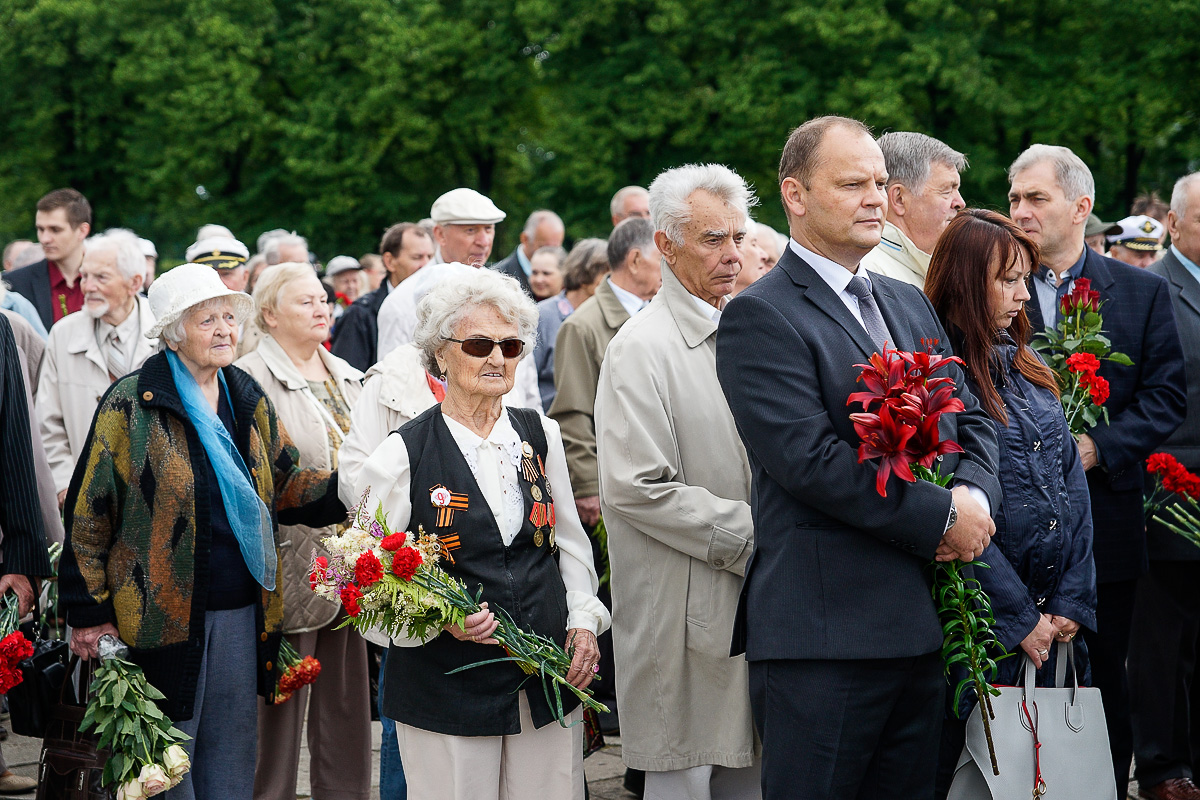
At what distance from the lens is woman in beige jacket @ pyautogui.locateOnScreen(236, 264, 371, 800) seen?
16.6 ft

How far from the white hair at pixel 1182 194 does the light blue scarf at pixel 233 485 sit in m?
4.33

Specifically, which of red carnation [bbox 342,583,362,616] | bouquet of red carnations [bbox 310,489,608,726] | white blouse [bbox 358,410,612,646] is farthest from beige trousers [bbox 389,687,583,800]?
red carnation [bbox 342,583,362,616]

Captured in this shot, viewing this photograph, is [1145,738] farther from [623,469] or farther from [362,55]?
[362,55]

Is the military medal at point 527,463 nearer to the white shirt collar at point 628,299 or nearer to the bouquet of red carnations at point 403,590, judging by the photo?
the bouquet of red carnations at point 403,590

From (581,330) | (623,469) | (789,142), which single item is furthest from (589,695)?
(581,330)

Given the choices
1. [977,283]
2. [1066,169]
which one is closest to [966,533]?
[977,283]

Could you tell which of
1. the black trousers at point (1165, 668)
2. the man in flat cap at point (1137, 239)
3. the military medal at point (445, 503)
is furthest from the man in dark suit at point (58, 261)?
the man in flat cap at point (1137, 239)

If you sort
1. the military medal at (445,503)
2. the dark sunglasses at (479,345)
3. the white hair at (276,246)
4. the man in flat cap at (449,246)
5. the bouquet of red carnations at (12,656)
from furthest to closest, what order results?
the white hair at (276,246), the man in flat cap at (449,246), the bouquet of red carnations at (12,656), the dark sunglasses at (479,345), the military medal at (445,503)

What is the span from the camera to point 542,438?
3.99m

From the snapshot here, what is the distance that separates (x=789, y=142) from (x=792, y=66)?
72.5ft

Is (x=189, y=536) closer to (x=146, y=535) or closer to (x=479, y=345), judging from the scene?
(x=146, y=535)

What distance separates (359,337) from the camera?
851 cm

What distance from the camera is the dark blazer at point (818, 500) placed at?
3.03 m

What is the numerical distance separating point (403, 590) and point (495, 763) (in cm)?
65
